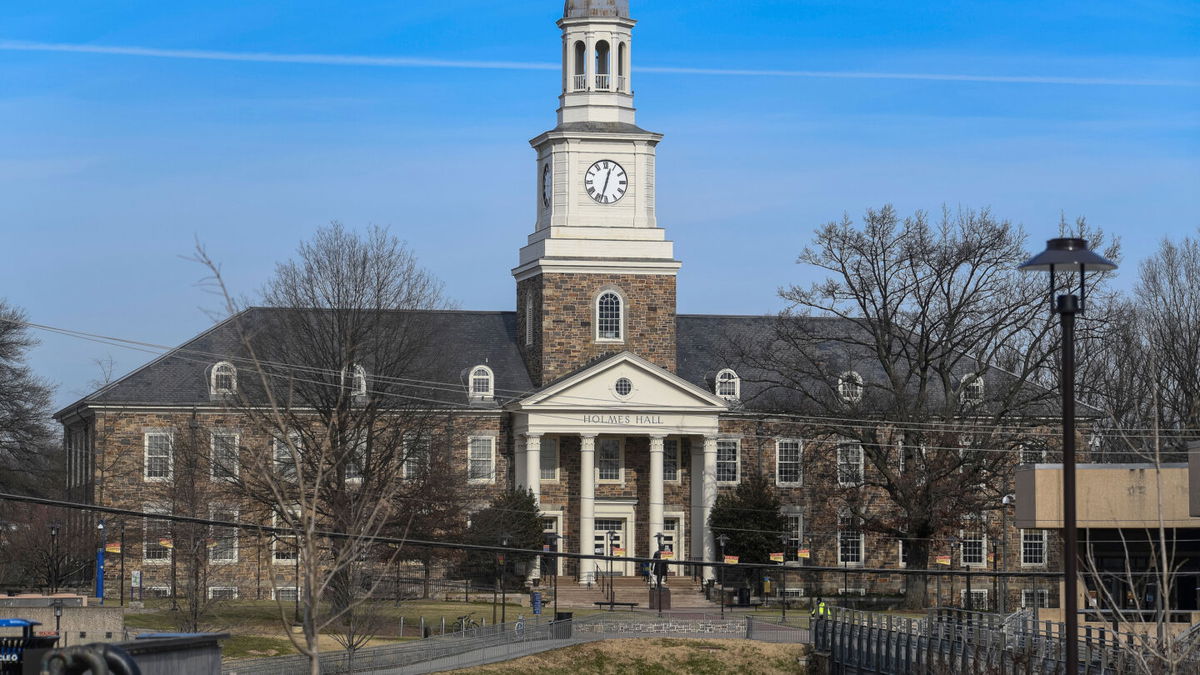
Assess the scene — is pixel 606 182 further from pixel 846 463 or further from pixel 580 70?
pixel 846 463

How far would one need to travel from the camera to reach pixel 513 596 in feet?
213

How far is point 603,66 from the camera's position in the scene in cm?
7169

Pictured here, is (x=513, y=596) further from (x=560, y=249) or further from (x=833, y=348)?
(x=833, y=348)

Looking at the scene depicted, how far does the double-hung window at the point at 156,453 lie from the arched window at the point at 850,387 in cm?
2312

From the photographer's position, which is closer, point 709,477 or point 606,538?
point 709,477

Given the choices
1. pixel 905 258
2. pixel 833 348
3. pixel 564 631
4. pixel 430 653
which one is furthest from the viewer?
pixel 833 348

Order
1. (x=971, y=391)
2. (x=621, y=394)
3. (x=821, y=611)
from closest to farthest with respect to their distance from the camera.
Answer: (x=821, y=611), (x=971, y=391), (x=621, y=394)

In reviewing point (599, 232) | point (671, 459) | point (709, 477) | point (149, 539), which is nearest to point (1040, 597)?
point (709, 477)

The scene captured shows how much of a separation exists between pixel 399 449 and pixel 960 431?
18989 mm

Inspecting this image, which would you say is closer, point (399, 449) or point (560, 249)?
point (399, 449)

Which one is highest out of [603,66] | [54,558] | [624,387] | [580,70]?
[603,66]

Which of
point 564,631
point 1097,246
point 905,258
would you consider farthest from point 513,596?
point 1097,246

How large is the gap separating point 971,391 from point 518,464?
1644cm

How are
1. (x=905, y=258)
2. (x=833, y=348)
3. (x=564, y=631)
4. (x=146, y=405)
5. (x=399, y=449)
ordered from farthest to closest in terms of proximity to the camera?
(x=833, y=348), (x=146, y=405), (x=905, y=258), (x=399, y=449), (x=564, y=631)
